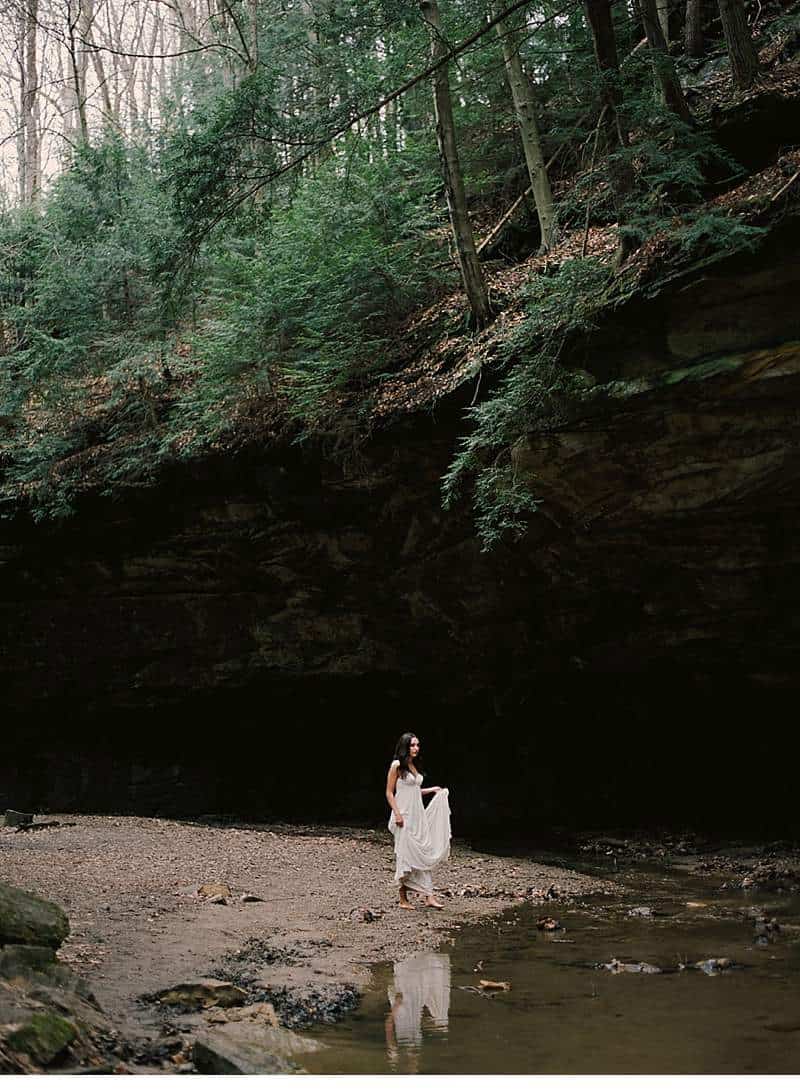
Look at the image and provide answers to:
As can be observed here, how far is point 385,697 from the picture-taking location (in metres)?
16.7

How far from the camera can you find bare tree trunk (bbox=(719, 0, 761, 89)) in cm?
1216

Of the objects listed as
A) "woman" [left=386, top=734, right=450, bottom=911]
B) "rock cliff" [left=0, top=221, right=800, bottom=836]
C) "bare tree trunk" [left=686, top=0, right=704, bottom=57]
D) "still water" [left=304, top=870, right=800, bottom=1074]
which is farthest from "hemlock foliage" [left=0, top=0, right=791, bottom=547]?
"still water" [left=304, top=870, right=800, bottom=1074]

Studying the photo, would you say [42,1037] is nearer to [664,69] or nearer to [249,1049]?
[249,1049]

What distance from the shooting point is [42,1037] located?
4.36 meters

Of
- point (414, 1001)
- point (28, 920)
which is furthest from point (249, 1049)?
point (28, 920)

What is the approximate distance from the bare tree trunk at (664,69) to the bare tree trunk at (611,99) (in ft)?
1.50

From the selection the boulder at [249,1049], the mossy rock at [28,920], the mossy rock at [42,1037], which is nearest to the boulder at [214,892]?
the mossy rock at [28,920]

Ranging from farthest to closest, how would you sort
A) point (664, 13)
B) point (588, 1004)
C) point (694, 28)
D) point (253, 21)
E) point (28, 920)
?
point (253, 21), point (664, 13), point (694, 28), point (588, 1004), point (28, 920)

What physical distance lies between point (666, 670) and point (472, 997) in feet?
29.5

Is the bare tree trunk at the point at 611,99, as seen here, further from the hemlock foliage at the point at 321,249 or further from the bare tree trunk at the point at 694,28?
the bare tree trunk at the point at 694,28

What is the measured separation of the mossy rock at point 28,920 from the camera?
573cm

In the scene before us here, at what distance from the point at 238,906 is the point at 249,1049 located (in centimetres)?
438

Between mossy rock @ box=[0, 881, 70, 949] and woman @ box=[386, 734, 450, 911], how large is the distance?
12.3 ft

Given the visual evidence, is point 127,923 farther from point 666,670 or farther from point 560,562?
point 666,670
